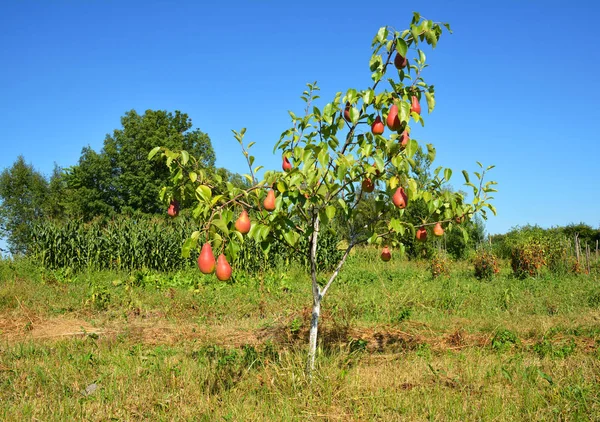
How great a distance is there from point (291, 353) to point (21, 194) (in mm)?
41726

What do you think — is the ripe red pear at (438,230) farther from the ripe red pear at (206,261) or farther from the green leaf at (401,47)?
the ripe red pear at (206,261)

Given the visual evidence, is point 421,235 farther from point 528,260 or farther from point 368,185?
point 528,260

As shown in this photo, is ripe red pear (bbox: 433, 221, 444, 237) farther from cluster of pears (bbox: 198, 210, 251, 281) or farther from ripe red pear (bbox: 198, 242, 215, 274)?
ripe red pear (bbox: 198, 242, 215, 274)

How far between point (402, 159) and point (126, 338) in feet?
15.1

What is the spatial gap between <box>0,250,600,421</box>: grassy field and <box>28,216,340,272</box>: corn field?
3.57m

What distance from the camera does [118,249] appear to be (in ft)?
45.1

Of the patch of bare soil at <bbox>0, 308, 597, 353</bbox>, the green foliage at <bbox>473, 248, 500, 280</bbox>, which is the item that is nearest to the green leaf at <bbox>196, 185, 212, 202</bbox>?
the patch of bare soil at <bbox>0, 308, 597, 353</bbox>

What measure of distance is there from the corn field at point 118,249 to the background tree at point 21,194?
1052 inches

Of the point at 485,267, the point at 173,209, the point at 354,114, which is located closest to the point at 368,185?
the point at 354,114

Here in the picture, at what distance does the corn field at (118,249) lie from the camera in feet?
44.1

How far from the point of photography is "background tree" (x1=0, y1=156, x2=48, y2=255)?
37031 mm

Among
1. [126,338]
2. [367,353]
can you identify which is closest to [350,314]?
[367,353]

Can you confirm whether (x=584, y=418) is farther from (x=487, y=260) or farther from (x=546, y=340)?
(x=487, y=260)

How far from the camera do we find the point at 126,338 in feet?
19.5
